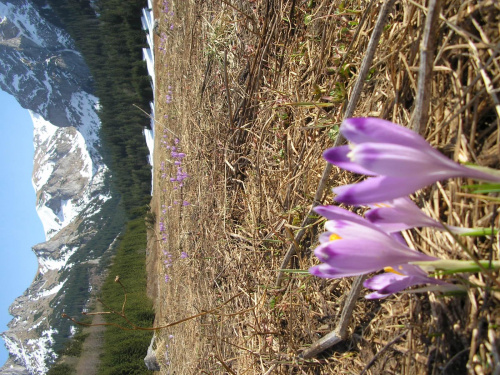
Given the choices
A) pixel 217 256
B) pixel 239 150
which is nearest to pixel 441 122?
pixel 239 150

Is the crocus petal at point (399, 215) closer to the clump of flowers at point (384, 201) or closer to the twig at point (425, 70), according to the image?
the clump of flowers at point (384, 201)

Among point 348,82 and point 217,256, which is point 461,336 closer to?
point 348,82

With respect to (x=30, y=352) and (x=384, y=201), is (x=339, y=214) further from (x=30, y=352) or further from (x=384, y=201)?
(x=30, y=352)

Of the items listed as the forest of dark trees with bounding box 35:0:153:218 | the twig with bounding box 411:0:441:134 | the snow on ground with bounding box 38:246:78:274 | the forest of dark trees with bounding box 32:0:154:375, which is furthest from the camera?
the snow on ground with bounding box 38:246:78:274

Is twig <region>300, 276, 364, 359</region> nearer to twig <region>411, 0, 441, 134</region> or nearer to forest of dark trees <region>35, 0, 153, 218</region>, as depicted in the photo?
twig <region>411, 0, 441, 134</region>

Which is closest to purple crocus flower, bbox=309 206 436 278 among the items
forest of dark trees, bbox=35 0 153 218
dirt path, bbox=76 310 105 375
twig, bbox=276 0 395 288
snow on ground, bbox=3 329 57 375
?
twig, bbox=276 0 395 288

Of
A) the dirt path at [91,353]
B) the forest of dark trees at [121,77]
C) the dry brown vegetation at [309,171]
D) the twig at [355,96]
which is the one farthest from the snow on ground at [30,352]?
the twig at [355,96]
